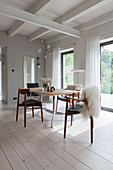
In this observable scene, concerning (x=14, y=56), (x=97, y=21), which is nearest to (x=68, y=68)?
(x=97, y=21)

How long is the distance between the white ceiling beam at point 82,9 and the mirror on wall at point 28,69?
2.37 metres

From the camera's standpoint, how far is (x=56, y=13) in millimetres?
3504

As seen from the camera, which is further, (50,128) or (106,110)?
(106,110)

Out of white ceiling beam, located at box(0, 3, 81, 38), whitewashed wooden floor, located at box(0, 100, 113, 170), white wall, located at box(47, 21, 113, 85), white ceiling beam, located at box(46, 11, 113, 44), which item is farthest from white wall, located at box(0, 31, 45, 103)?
whitewashed wooden floor, located at box(0, 100, 113, 170)

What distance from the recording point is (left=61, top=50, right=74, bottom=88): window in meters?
5.20

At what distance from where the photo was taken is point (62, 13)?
3.49 meters

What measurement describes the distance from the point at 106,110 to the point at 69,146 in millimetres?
2499

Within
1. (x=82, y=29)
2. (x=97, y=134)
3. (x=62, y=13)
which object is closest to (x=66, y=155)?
(x=97, y=134)

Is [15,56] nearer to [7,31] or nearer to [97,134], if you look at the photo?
[7,31]

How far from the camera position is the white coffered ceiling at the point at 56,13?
9.55 ft

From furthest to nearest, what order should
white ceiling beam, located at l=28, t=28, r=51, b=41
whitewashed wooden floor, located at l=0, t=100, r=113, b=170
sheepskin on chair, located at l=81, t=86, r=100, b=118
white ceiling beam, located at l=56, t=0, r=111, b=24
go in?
white ceiling beam, located at l=28, t=28, r=51, b=41 → white ceiling beam, located at l=56, t=0, r=111, b=24 → sheepskin on chair, located at l=81, t=86, r=100, b=118 → whitewashed wooden floor, located at l=0, t=100, r=113, b=170

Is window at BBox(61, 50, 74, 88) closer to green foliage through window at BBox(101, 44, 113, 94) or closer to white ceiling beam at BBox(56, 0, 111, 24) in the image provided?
green foliage through window at BBox(101, 44, 113, 94)

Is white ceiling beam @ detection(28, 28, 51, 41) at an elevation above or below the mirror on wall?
above

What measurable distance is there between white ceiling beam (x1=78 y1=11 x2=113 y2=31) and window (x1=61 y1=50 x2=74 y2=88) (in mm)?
1114
